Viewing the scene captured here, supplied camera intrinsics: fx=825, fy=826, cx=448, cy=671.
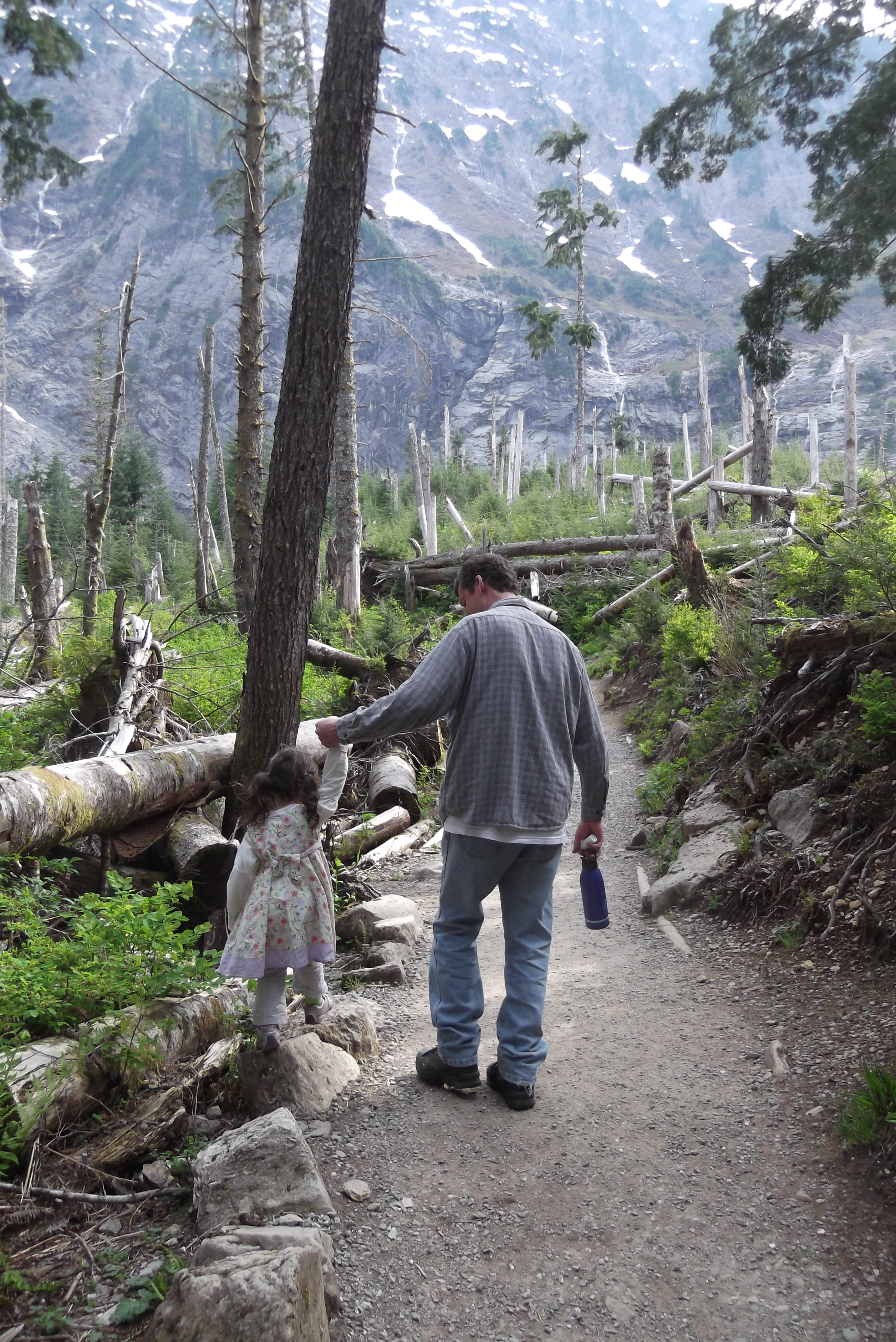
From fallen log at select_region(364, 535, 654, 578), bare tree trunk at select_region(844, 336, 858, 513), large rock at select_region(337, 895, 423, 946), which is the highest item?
bare tree trunk at select_region(844, 336, 858, 513)

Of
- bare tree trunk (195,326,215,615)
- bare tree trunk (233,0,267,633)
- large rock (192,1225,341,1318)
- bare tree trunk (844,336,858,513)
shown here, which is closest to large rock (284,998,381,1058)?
large rock (192,1225,341,1318)

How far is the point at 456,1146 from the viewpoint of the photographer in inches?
116

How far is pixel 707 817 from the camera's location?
5922 millimetres

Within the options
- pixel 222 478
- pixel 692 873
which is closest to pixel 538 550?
pixel 692 873

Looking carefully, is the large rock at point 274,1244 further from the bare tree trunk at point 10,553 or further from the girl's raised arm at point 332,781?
the bare tree trunk at point 10,553

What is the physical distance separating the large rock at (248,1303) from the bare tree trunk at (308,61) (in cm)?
1695

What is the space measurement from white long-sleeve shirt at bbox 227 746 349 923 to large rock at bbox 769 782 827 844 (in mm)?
2883

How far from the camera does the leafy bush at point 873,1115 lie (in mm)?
2605

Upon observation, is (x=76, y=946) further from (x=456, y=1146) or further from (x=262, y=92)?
(x=262, y=92)

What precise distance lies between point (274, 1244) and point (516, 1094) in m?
1.27

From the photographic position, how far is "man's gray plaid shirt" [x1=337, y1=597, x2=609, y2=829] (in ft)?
10.1

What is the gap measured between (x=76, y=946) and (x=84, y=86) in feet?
571

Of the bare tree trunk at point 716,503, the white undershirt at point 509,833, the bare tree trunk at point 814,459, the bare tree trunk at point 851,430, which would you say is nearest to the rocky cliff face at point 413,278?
the bare tree trunk at point 814,459

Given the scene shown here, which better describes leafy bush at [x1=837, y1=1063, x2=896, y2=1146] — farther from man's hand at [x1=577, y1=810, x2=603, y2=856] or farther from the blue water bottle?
man's hand at [x1=577, y1=810, x2=603, y2=856]
